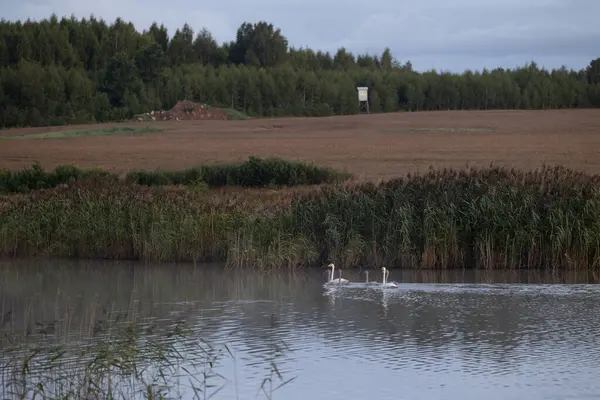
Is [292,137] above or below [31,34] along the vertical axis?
below

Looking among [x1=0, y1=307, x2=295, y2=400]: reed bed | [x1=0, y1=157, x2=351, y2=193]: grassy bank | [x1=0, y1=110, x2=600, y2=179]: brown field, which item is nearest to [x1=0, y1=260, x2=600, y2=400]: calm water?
[x1=0, y1=307, x2=295, y2=400]: reed bed

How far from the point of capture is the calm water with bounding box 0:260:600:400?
11.4 m

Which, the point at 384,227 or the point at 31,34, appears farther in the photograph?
the point at 31,34

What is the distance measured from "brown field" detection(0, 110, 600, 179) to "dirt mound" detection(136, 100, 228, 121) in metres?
3.88

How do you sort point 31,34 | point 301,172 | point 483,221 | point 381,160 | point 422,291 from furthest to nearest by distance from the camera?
point 31,34 < point 381,160 < point 301,172 < point 483,221 < point 422,291

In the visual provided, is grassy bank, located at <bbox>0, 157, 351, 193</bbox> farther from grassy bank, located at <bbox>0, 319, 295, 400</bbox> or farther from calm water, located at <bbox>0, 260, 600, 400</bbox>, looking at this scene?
grassy bank, located at <bbox>0, 319, 295, 400</bbox>

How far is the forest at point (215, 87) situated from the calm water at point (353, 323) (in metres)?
54.7

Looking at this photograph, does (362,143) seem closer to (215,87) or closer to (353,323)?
(215,87)

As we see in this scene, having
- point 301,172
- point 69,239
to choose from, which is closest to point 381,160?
point 301,172

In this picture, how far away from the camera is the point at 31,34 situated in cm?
9031

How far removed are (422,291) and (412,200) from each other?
396 cm

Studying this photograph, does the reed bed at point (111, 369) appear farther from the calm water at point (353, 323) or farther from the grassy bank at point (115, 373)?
the calm water at point (353, 323)

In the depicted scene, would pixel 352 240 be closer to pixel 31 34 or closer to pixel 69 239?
pixel 69 239

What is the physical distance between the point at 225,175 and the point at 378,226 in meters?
15.0
